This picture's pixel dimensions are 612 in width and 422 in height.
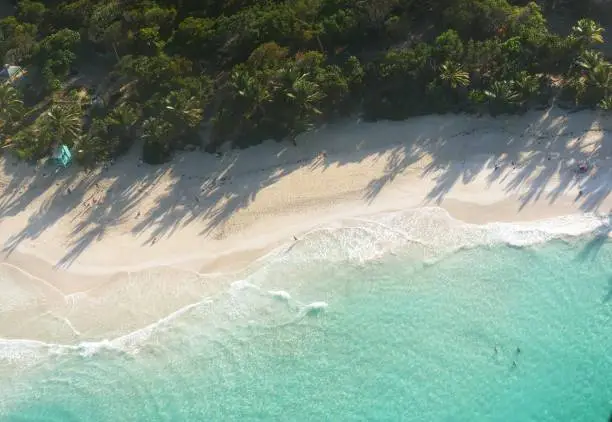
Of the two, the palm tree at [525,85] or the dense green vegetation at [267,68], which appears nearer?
the palm tree at [525,85]

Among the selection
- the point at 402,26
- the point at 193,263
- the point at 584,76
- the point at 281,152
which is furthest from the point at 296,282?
the point at 584,76

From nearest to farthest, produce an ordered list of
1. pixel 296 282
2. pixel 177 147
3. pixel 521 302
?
1. pixel 521 302
2. pixel 296 282
3. pixel 177 147

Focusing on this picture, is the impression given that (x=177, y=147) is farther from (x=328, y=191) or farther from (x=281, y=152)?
(x=328, y=191)

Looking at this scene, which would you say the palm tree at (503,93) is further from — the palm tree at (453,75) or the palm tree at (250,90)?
the palm tree at (250,90)

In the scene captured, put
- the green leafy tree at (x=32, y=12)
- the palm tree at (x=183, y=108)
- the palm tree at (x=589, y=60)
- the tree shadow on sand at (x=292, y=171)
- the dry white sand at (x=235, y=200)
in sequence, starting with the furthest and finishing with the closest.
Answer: the green leafy tree at (x=32, y=12) < the palm tree at (x=183, y=108) < the palm tree at (x=589, y=60) < the tree shadow on sand at (x=292, y=171) < the dry white sand at (x=235, y=200)

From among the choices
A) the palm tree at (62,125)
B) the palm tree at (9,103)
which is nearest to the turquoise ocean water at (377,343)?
the palm tree at (62,125)

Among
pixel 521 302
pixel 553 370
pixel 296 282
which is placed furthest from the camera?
pixel 296 282

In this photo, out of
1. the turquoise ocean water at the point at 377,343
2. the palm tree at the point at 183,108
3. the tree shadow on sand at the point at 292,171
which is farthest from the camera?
the palm tree at the point at 183,108

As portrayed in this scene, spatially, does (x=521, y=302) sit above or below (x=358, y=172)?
below
